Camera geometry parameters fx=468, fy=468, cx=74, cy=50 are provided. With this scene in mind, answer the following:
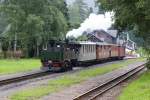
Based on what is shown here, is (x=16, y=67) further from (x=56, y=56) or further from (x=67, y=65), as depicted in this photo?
(x=56, y=56)

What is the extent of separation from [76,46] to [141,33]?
9.79 metres

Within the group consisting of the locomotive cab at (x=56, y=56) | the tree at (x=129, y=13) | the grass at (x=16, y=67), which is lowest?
the grass at (x=16, y=67)

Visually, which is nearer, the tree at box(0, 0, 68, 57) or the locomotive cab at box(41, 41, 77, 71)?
the locomotive cab at box(41, 41, 77, 71)

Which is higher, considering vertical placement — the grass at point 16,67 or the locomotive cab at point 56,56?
the locomotive cab at point 56,56

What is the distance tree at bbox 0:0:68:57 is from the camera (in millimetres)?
69562

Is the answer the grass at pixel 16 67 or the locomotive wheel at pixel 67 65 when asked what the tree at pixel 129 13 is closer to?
the locomotive wheel at pixel 67 65

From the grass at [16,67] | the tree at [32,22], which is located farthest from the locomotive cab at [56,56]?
the tree at [32,22]

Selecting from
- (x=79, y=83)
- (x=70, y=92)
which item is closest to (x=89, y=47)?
(x=79, y=83)

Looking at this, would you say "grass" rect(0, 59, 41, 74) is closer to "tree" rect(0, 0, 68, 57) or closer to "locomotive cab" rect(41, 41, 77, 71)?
"locomotive cab" rect(41, 41, 77, 71)

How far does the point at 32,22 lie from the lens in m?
69.1

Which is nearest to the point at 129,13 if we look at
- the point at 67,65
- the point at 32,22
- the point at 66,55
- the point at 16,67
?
the point at 66,55

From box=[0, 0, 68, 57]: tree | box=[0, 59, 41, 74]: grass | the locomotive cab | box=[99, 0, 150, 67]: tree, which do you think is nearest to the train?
the locomotive cab

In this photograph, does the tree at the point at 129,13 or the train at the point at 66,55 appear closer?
the tree at the point at 129,13

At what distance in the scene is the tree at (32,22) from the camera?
69.6 meters
